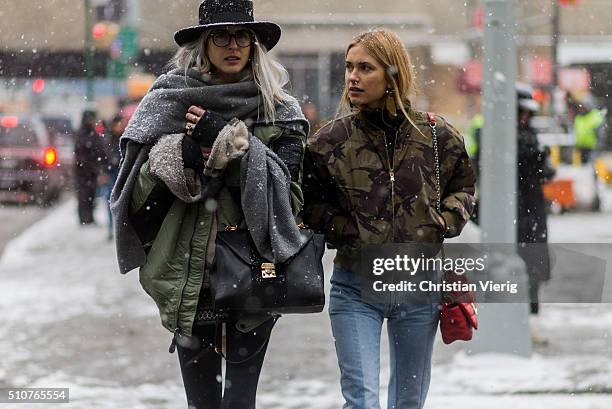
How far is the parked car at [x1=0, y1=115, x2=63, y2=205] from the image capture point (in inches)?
781

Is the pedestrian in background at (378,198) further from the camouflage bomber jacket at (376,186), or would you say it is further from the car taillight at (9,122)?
the car taillight at (9,122)

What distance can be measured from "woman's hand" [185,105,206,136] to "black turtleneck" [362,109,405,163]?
2.30 feet

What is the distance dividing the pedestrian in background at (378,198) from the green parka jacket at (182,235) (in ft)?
1.12

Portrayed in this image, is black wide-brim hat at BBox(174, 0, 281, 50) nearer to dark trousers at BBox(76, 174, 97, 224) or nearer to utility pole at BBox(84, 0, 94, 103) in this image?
utility pole at BBox(84, 0, 94, 103)

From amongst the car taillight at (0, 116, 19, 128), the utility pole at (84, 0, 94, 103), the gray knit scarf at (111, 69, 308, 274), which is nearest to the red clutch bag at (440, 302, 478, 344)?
the gray knit scarf at (111, 69, 308, 274)

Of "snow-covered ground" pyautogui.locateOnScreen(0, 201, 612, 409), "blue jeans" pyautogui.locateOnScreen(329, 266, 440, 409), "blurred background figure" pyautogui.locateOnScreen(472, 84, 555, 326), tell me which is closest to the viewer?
"blue jeans" pyautogui.locateOnScreen(329, 266, 440, 409)

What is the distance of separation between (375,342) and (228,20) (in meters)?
1.27

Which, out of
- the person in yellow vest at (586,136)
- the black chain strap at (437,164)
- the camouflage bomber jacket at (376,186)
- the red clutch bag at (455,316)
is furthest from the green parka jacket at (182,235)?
the person in yellow vest at (586,136)

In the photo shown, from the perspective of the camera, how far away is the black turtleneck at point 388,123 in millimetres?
3965

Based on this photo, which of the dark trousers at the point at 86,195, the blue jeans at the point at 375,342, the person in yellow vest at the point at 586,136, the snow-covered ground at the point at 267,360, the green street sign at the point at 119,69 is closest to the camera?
the blue jeans at the point at 375,342

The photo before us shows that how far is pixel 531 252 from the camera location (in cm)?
549

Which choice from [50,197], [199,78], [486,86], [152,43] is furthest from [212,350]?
[50,197]

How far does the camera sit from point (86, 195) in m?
15.4

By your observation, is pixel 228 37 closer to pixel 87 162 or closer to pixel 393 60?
pixel 393 60
